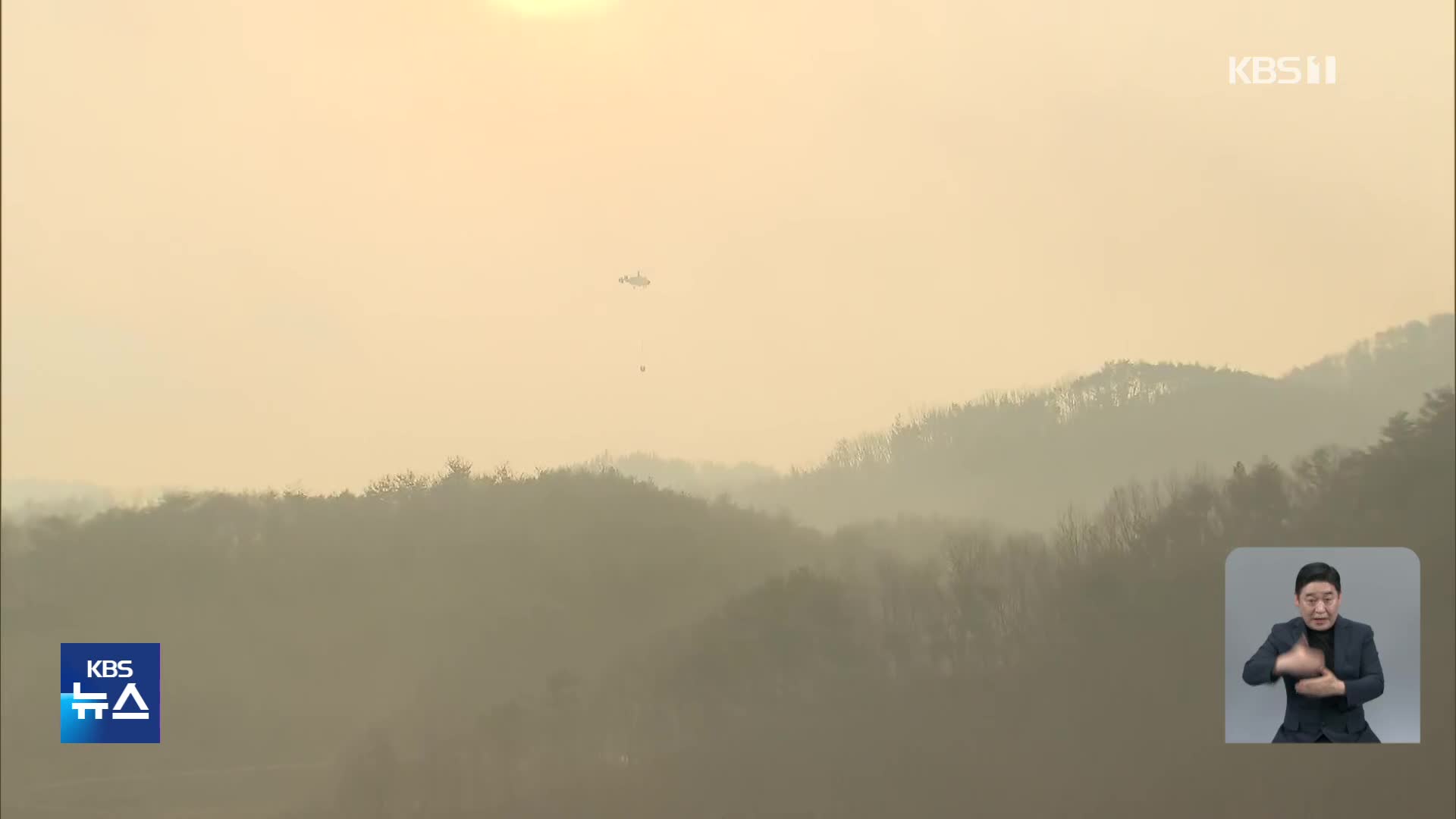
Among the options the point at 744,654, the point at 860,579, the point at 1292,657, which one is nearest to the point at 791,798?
the point at 744,654

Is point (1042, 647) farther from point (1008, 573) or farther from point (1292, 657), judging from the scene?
point (1292, 657)

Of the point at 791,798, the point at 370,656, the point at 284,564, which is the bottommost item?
the point at 791,798

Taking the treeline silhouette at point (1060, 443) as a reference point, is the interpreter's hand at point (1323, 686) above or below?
below

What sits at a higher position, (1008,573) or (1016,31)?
(1016,31)

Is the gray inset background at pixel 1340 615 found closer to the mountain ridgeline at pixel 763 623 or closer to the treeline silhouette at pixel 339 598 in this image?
the mountain ridgeline at pixel 763 623

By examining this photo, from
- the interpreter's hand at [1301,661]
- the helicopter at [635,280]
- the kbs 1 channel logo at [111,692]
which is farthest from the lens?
the helicopter at [635,280]

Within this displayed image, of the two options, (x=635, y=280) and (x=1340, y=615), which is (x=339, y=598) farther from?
(x=1340, y=615)

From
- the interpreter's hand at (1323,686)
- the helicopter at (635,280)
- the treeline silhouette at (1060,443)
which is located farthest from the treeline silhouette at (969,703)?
the helicopter at (635,280)
